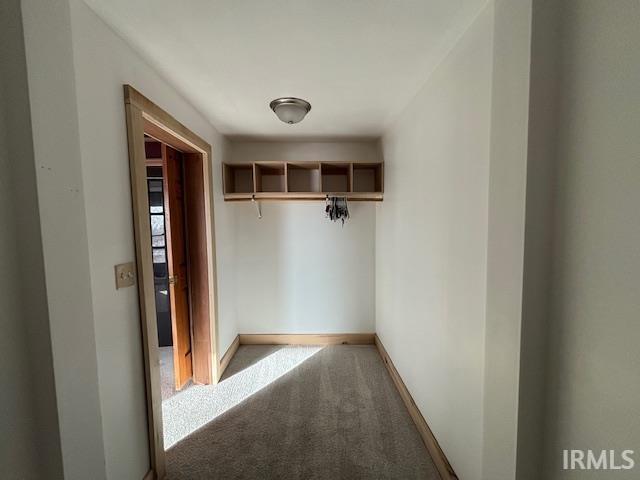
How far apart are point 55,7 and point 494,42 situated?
152cm

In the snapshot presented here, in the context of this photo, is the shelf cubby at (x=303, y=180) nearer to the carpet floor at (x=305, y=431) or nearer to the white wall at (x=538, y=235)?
the carpet floor at (x=305, y=431)

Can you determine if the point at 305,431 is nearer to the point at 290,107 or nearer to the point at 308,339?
the point at 308,339

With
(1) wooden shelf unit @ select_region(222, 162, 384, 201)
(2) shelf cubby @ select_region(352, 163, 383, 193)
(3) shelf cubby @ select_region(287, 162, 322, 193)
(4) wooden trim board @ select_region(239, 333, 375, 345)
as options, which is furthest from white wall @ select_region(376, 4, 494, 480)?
(3) shelf cubby @ select_region(287, 162, 322, 193)

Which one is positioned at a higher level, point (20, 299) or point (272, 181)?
point (272, 181)

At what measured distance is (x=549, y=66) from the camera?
75 centimetres

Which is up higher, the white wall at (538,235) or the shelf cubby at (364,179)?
the shelf cubby at (364,179)

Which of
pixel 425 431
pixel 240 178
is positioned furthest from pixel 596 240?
pixel 240 178

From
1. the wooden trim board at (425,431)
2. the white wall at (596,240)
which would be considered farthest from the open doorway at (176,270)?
the white wall at (596,240)

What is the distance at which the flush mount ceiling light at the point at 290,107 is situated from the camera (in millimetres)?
1735

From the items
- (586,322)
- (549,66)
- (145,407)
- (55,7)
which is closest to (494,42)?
(549,66)

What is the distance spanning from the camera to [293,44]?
46.4 inches

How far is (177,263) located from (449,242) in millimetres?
2044

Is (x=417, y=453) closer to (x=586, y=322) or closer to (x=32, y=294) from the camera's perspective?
(x=586, y=322)

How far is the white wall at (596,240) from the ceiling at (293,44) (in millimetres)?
532
